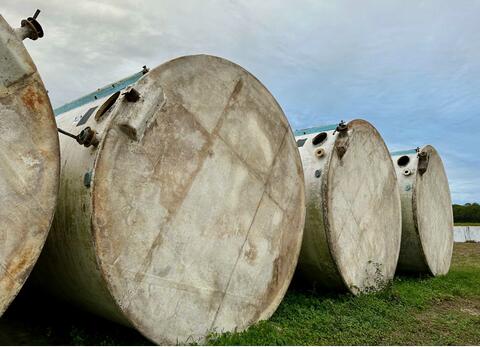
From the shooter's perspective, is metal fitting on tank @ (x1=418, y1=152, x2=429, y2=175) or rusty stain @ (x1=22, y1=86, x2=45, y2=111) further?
metal fitting on tank @ (x1=418, y1=152, x2=429, y2=175)

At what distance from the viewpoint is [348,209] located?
7.08 m

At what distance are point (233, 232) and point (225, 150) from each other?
2.77 ft

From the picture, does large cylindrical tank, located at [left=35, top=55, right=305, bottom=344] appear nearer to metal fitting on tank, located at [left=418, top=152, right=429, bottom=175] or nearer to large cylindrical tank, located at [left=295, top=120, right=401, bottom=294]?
large cylindrical tank, located at [left=295, top=120, right=401, bottom=294]

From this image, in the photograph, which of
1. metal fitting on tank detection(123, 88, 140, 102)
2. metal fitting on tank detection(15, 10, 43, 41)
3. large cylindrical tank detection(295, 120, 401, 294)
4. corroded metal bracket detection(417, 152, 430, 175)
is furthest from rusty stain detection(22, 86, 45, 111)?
corroded metal bracket detection(417, 152, 430, 175)

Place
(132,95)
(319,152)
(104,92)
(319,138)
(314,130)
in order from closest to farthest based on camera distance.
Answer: (132,95), (104,92), (319,152), (319,138), (314,130)

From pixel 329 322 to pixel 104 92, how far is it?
12.2ft

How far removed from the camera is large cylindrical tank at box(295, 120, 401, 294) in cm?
662

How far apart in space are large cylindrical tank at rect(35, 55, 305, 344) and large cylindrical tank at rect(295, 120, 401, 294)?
117cm

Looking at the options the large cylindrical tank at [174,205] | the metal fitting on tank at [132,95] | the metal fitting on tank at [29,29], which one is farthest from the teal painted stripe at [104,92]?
the metal fitting on tank at [29,29]

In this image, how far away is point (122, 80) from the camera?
4699mm

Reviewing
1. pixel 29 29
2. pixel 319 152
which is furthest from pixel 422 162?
pixel 29 29

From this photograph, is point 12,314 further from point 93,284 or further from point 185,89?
point 185,89

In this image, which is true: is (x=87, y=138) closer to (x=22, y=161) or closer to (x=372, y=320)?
(x=22, y=161)

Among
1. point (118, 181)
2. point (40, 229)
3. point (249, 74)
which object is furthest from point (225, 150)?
point (40, 229)
